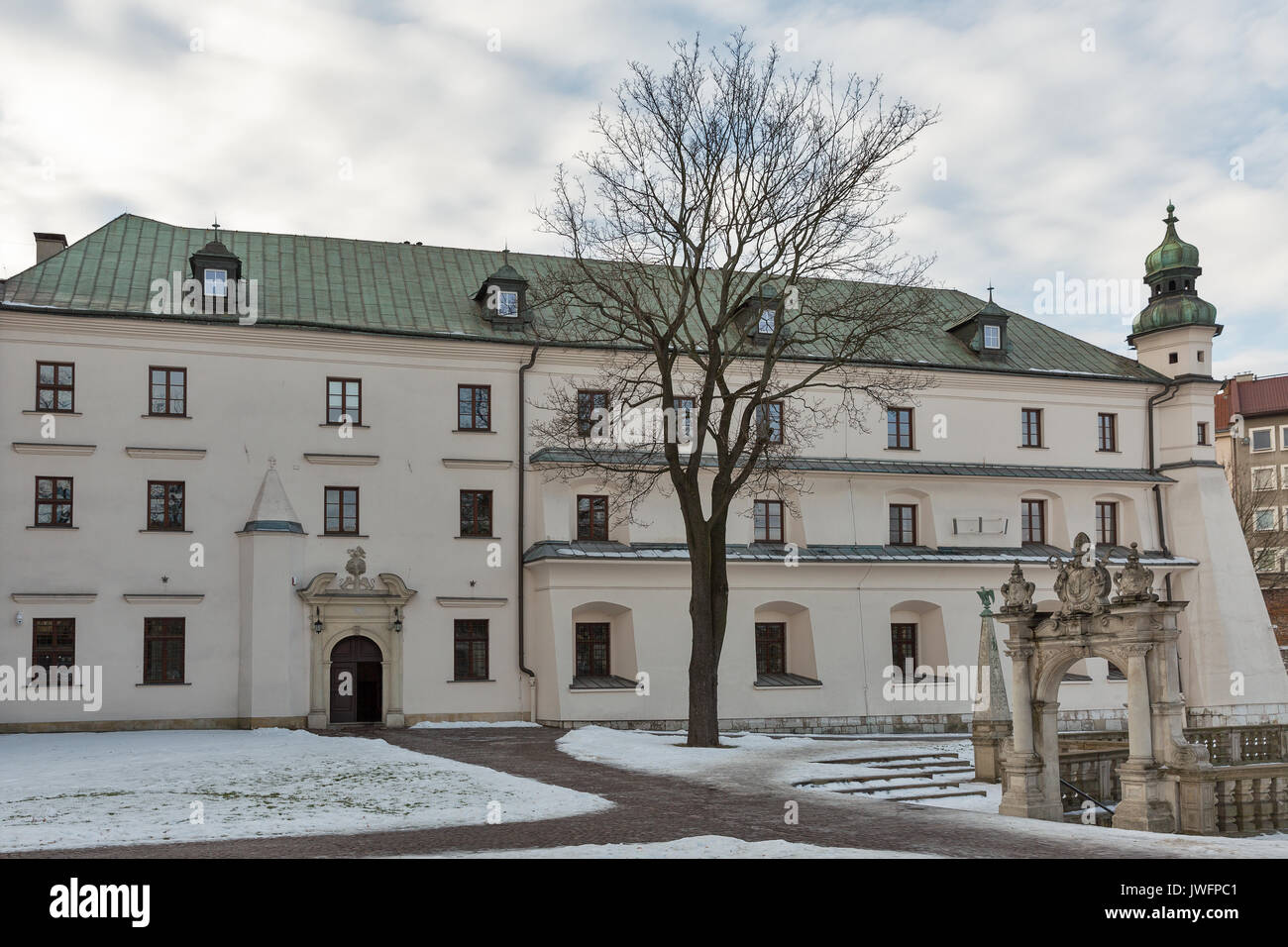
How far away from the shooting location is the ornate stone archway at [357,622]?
94.8ft

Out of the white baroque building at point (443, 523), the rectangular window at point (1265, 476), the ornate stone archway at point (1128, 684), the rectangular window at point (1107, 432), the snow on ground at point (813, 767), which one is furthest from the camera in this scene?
the rectangular window at point (1265, 476)

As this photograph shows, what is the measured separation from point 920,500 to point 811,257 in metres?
12.2

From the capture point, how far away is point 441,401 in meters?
30.9

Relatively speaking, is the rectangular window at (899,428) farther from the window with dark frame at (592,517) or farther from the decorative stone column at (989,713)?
the decorative stone column at (989,713)

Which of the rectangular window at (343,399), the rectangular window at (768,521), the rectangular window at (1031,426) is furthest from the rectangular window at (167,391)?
the rectangular window at (1031,426)

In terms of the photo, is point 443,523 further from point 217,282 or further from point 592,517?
point 217,282

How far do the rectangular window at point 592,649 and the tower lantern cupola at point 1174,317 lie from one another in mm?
19455

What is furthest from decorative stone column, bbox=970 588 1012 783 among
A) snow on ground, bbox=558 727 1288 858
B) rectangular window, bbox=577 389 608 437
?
rectangular window, bbox=577 389 608 437

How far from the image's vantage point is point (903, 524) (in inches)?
1364

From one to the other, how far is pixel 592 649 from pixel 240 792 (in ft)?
51.8

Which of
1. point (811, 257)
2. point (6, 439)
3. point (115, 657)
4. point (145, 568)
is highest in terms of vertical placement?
point (811, 257)

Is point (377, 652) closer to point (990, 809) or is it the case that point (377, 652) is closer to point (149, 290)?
point (149, 290)

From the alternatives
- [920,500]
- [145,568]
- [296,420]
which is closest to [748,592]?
[920,500]

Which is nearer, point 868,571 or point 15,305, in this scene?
point 15,305
